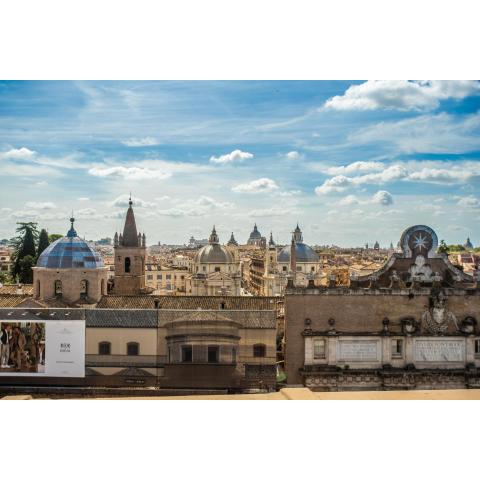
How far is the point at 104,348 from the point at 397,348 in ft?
26.6

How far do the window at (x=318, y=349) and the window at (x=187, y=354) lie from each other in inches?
134

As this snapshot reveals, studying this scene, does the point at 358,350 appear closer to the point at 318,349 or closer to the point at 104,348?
the point at 318,349

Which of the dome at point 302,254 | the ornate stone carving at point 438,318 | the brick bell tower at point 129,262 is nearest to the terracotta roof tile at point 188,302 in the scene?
the brick bell tower at point 129,262

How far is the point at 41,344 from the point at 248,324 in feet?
18.9

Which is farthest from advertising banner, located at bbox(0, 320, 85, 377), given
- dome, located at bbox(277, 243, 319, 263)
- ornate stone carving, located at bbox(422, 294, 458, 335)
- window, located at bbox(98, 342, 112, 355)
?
ornate stone carving, located at bbox(422, 294, 458, 335)

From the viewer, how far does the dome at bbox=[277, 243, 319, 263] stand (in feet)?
70.6

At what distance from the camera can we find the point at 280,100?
17.2 m

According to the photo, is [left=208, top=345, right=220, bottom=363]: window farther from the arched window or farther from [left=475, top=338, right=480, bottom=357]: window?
[left=475, top=338, right=480, bottom=357]: window

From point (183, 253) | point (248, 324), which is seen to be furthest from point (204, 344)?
point (183, 253)

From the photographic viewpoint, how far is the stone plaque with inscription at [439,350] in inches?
686

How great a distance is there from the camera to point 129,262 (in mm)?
20688

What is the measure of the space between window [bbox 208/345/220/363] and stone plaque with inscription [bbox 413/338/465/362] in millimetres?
5460

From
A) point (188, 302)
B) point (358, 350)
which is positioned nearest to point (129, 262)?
point (188, 302)

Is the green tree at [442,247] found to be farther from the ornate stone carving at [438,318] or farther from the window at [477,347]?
the window at [477,347]
